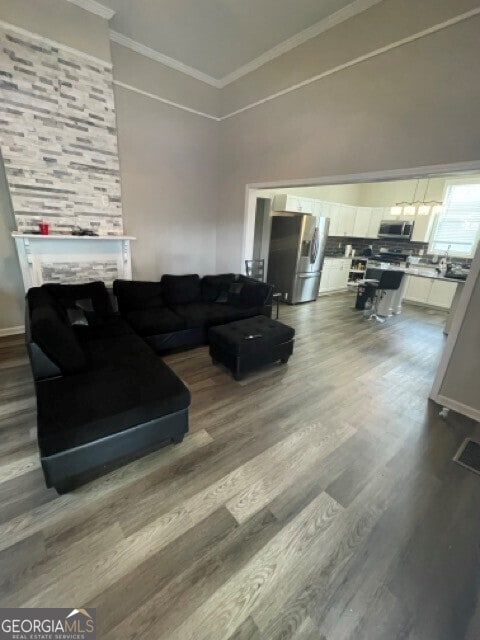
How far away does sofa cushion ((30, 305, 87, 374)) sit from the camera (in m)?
1.80

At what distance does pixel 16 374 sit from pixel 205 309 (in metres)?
2.17

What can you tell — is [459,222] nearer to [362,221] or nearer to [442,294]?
[442,294]

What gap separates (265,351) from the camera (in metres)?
2.94

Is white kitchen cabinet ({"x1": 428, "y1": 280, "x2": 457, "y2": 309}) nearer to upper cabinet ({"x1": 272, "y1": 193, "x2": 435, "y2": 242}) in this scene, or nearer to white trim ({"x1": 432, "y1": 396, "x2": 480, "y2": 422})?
upper cabinet ({"x1": 272, "y1": 193, "x2": 435, "y2": 242})

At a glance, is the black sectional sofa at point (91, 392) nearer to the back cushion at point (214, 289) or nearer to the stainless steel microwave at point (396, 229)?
the back cushion at point (214, 289)

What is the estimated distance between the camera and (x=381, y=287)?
190 inches

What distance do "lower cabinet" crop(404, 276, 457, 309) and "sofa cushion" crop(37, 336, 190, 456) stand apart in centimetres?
632

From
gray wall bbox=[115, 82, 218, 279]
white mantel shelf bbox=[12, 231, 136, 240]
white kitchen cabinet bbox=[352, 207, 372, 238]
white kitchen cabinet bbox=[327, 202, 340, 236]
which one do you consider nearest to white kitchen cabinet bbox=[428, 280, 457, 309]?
white kitchen cabinet bbox=[352, 207, 372, 238]

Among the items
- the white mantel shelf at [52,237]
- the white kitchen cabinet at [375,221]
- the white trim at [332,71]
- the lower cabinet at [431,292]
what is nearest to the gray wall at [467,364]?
the white trim at [332,71]

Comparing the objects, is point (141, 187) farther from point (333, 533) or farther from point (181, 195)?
point (333, 533)

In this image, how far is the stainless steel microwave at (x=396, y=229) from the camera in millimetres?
6605

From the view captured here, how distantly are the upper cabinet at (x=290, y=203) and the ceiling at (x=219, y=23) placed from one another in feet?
7.64

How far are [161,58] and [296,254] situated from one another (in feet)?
11.9

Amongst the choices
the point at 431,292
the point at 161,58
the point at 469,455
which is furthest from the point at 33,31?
the point at 431,292
